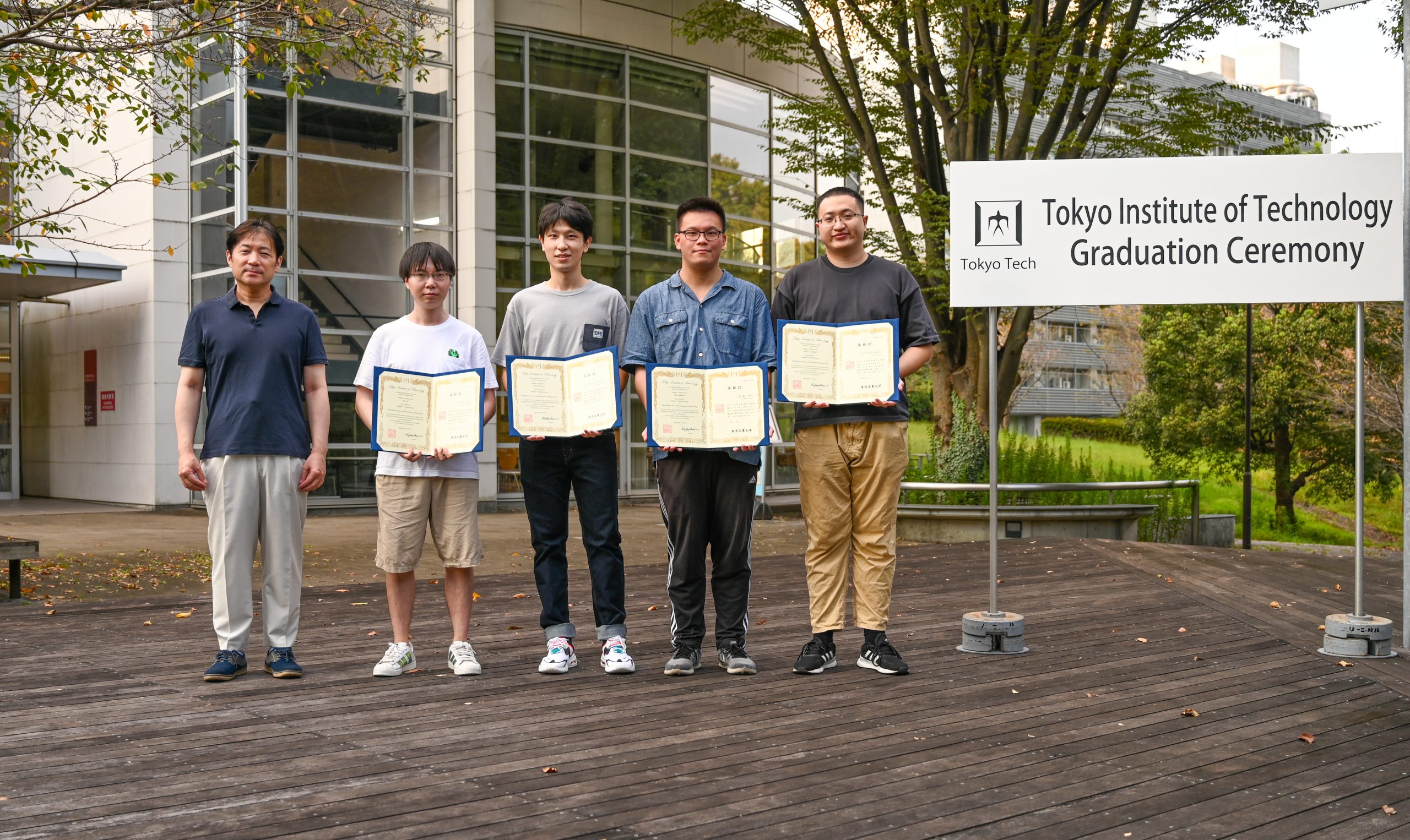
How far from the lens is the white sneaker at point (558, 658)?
5.19 metres

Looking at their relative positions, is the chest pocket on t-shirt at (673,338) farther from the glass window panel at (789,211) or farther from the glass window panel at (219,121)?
the glass window panel at (789,211)

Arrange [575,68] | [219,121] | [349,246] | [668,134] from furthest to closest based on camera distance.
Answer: [668,134], [575,68], [349,246], [219,121]

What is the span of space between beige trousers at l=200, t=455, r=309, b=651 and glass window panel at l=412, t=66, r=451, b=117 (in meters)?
14.6

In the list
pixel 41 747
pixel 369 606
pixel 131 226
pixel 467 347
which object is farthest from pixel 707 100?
pixel 41 747

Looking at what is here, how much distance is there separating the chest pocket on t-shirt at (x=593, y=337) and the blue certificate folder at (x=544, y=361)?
0.09 feet

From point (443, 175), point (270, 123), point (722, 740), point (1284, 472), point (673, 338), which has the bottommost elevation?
point (1284, 472)

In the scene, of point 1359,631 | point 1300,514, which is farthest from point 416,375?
point 1300,514

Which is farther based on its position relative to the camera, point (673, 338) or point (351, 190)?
point (351, 190)

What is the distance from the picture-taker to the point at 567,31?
19625 mm

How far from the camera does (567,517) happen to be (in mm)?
5250

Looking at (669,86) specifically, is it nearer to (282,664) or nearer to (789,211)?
(789,211)

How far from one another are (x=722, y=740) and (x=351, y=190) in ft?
52.8

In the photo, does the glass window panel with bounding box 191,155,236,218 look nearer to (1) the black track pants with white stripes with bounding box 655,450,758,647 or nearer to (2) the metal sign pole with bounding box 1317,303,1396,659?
(1) the black track pants with white stripes with bounding box 655,450,758,647

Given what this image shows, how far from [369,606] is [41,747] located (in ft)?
12.0
